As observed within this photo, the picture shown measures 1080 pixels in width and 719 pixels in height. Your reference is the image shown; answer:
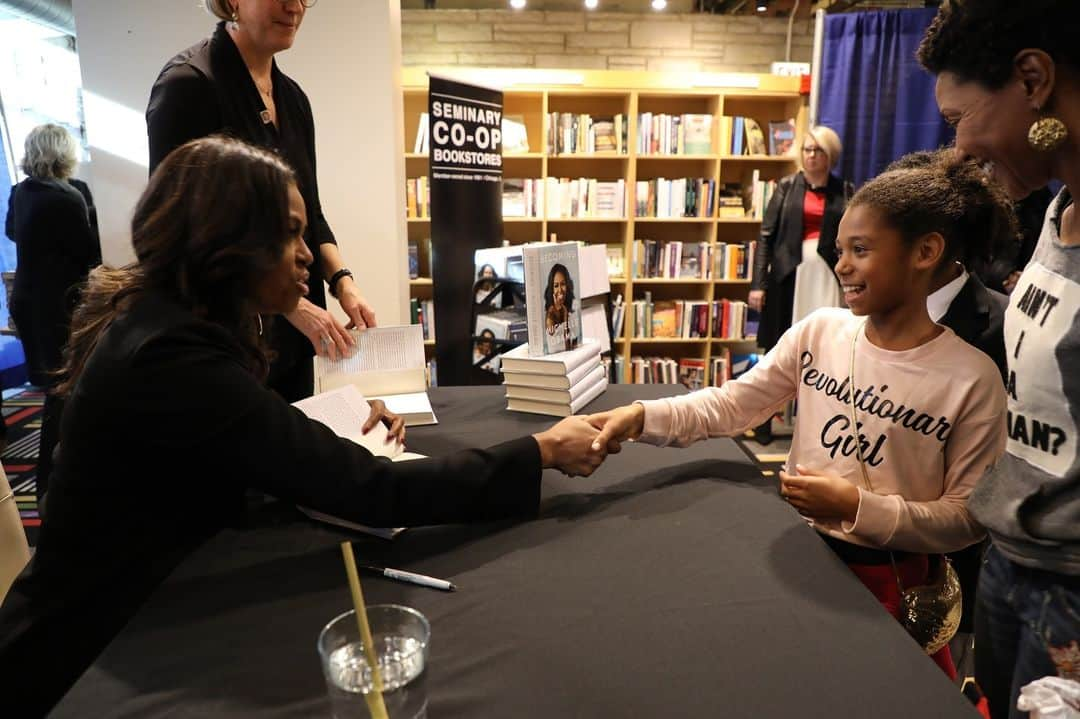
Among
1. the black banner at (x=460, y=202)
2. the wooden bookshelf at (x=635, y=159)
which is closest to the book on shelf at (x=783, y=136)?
the wooden bookshelf at (x=635, y=159)

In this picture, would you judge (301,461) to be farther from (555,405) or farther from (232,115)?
(232,115)

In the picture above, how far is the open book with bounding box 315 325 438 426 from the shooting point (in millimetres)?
1705

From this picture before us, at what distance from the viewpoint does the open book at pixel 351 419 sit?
1.33m

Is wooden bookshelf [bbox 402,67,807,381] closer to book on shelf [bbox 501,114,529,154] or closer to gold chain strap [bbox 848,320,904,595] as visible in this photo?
book on shelf [bbox 501,114,529,154]

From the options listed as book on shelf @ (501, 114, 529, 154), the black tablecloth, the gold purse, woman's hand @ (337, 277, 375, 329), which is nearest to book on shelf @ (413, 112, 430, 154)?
book on shelf @ (501, 114, 529, 154)

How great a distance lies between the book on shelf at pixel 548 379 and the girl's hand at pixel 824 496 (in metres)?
0.66

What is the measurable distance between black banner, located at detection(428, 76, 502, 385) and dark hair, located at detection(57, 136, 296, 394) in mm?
2317

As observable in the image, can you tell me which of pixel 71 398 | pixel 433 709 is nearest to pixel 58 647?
pixel 71 398

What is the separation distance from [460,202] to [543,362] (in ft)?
6.68

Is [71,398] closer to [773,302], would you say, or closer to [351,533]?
[351,533]

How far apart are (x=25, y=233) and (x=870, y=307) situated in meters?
4.01

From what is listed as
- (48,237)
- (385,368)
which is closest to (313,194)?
(385,368)

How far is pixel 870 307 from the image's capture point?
4.29 ft

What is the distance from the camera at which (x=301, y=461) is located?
0.95 m
